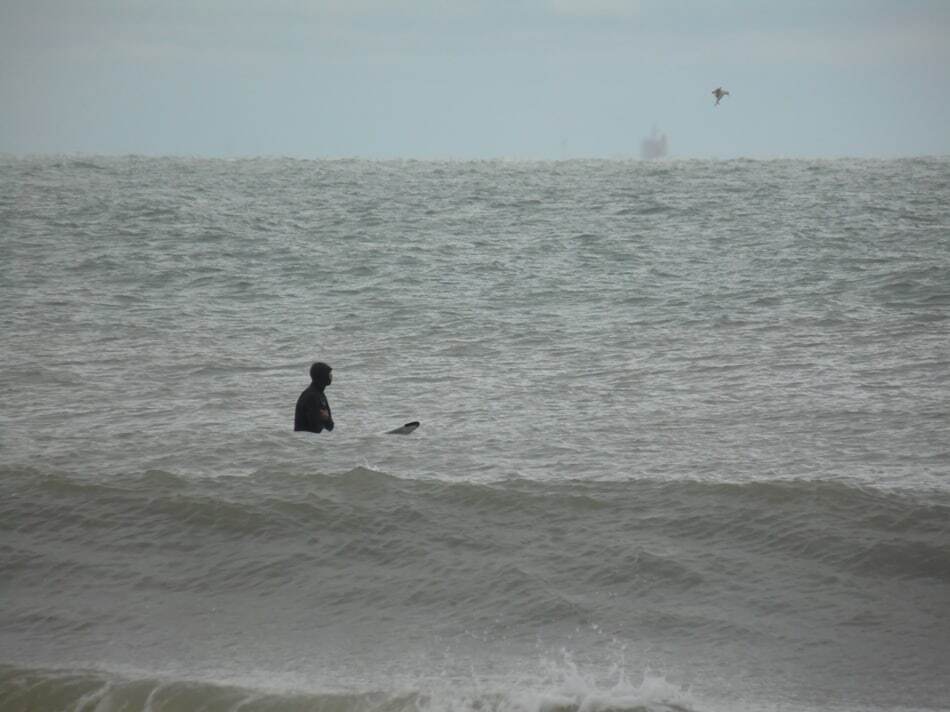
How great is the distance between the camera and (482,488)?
1078 centimetres

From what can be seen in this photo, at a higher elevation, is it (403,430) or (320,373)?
(320,373)

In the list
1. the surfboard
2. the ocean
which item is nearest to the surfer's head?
the ocean

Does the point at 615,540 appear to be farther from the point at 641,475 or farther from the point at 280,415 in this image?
the point at 280,415

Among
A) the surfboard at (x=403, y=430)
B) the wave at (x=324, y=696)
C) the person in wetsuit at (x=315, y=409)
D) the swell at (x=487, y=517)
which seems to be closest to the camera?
the wave at (x=324, y=696)

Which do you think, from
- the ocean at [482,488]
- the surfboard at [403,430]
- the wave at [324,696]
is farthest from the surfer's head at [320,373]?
the wave at [324,696]

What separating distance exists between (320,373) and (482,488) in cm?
220

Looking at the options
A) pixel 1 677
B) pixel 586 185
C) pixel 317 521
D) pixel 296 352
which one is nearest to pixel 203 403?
pixel 296 352

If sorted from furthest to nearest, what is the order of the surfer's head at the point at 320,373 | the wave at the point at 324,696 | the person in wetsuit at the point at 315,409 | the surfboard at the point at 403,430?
the surfboard at the point at 403,430 < the person in wetsuit at the point at 315,409 < the surfer's head at the point at 320,373 < the wave at the point at 324,696

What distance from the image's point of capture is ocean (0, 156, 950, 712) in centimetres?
760

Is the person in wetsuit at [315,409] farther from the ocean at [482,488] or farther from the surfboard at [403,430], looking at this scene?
the surfboard at [403,430]

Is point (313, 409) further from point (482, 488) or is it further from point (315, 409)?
point (482, 488)

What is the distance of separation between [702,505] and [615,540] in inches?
43.0

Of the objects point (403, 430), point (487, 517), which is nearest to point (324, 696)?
point (487, 517)

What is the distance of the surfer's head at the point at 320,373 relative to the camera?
11.7 meters
